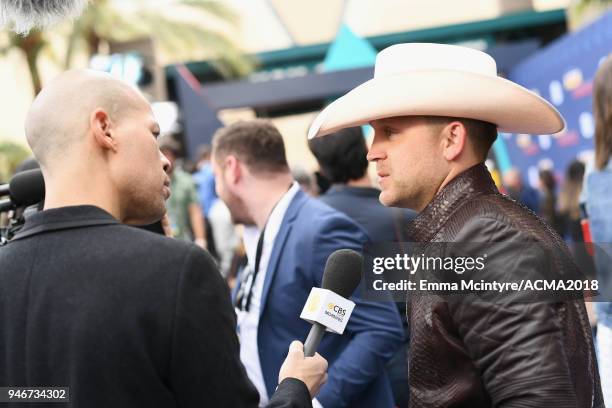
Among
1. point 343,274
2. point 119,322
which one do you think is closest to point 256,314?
point 343,274

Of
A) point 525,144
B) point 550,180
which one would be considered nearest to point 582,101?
point 550,180

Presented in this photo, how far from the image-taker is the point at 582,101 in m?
12.7

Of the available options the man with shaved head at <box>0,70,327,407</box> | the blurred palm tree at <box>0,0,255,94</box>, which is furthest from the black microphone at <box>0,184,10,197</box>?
the blurred palm tree at <box>0,0,255,94</box>

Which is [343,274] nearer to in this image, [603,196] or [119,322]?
[119,322]

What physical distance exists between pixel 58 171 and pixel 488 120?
1221 mm

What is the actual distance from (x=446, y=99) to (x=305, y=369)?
848mm

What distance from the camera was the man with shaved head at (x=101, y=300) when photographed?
5.73 ft

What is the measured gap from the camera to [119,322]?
5.73 ft

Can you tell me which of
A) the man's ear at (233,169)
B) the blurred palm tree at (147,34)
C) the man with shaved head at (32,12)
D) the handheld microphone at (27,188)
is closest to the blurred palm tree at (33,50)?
the blurred palm tree at (147,34)

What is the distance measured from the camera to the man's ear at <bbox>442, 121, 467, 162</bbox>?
7.33 ft

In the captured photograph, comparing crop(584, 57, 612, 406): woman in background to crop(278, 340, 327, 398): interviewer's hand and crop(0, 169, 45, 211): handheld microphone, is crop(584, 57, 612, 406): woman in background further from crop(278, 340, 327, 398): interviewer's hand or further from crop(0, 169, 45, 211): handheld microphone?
crop(0, 169, 45, 211): handheld microphone

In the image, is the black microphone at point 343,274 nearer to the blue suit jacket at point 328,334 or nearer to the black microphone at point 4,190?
the blue suit jacket at point 328,334

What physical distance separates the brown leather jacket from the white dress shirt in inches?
56.9

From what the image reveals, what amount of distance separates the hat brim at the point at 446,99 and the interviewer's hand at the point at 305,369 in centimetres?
73
